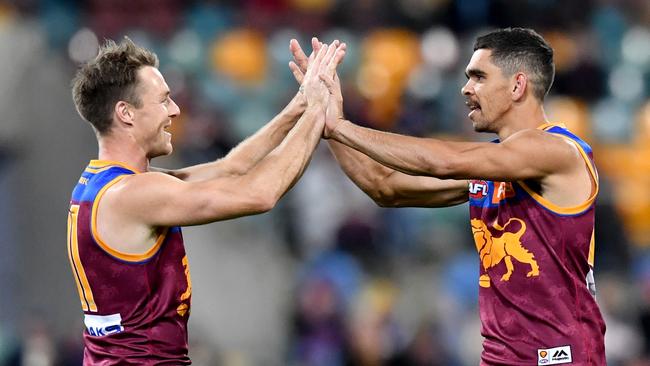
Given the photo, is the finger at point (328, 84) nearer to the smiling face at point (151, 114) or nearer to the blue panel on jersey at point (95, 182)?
the smiling face at point (151, 114)

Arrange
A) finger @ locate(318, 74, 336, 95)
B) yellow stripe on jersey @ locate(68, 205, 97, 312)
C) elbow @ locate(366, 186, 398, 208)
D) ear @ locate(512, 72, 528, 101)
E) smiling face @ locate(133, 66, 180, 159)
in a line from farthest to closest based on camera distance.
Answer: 1. elbow @ locate(366, 186, 398, 208)
2. finger @ locate(318, 74, 336, 95)
3. ear @ locate(512, 72, 528, 101)
4. smiling face @ locate(133, 66, 180, 159)
5. yellow stripe on jersey @ locate(68, 205, 97, 312)

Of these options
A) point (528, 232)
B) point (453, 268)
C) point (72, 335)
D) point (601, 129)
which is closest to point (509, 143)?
point (528, 232)

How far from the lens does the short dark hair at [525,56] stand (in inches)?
259

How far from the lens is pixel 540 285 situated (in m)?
6.16

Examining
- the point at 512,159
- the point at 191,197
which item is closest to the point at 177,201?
the point at 191,197

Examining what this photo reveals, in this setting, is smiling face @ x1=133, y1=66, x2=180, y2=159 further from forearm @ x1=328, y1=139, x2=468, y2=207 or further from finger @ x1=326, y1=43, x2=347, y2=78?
forearm @ x1=328, y1=139, x2=468, y2=207

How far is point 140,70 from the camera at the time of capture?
6.38 m

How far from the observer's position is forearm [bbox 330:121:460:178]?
6230 mm

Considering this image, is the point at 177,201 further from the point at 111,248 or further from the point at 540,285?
the point at 540,285

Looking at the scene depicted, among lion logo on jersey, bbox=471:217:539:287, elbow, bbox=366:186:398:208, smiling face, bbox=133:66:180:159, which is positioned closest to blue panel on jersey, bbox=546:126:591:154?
lion logo on jersey, bbox=471:217:539:287

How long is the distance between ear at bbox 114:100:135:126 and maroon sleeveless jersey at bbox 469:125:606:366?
2.09m

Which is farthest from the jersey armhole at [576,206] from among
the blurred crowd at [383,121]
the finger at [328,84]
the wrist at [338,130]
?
the blurred crowd at [383,121]

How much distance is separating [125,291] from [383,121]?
7705 millimetres

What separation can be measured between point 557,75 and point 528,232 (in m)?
8.33
